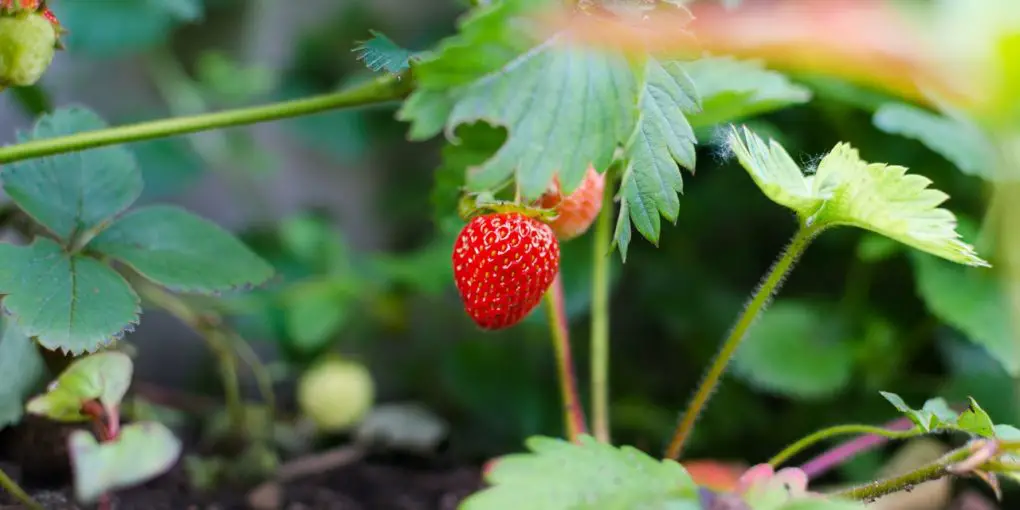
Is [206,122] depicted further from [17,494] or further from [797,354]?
[797,354]

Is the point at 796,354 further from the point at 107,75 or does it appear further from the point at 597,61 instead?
the point at 107,75

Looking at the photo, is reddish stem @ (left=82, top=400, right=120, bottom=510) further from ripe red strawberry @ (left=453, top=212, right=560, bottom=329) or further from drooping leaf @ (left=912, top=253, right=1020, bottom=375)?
drooping leaf @ (left=912, top=253, right=1020, bottom=375)

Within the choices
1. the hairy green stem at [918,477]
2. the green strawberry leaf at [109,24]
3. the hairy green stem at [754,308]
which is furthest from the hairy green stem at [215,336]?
the hairy green stem at [918,477]

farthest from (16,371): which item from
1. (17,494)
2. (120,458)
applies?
(120,458)

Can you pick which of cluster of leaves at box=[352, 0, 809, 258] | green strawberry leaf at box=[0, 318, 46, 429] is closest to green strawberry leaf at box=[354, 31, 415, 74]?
cluster of leaves at box=[352, 0, 809, 258]

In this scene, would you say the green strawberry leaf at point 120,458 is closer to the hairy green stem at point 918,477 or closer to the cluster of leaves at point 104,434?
the cluster of leaves at point 104,434

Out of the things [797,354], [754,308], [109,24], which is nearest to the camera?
[754,308]
